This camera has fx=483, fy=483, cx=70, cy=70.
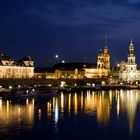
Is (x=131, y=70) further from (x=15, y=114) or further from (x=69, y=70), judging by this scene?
(x=15, y=114)

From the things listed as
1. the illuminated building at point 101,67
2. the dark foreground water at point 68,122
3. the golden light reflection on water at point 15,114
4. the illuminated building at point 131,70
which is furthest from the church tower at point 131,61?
the golden light reflection on water at point 15,114

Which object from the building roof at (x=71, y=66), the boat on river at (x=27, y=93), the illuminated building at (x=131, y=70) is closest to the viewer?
the boat on river at (x=27, y=93)

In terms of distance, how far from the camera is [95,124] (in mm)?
31609

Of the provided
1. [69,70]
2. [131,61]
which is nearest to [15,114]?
[69,70]

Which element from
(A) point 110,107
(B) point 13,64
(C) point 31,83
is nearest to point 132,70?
(B) point 13,64

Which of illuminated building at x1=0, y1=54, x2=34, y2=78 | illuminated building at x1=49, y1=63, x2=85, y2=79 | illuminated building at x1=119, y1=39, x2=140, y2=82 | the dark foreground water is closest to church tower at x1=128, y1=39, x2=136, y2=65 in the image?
illuminated building at x1=119, y1=39, x2=140, y2=82

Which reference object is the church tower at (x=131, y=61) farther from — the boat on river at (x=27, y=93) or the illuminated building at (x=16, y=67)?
the boat on river at (x=27, y=93)

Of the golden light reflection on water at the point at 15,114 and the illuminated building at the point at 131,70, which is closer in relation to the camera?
the golden light reflection on water at the point at 15,114

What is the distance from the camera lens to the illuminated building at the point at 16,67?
85794 millimetres

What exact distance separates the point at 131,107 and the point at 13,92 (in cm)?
1567

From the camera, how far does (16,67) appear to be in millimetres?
90875

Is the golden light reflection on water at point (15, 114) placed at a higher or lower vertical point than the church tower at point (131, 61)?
lower

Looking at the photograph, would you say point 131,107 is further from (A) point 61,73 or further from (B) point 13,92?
(A) point 61,73

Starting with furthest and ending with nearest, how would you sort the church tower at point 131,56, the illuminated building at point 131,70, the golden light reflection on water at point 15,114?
the illuminated building at point 131,70
the church tower at point 131,56
the golden light reflection on water at point 15,114
